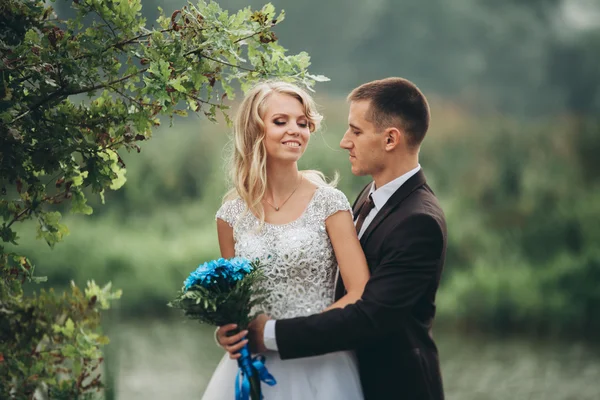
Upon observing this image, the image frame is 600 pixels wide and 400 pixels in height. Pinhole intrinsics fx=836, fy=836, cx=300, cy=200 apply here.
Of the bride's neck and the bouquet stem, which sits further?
the bride's neck

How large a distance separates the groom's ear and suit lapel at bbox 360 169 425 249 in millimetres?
147

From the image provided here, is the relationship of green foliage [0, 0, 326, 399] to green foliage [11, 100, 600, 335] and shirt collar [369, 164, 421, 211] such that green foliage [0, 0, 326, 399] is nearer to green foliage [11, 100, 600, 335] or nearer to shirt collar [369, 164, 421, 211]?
shirt collar [369, 164, 421, 211]

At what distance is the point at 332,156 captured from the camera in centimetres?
1387

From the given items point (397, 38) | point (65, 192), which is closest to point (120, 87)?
point (65, 192)

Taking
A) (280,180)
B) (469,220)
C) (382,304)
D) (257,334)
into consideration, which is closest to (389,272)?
(382,304)

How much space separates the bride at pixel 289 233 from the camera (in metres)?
3.21

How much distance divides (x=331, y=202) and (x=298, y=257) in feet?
0.84

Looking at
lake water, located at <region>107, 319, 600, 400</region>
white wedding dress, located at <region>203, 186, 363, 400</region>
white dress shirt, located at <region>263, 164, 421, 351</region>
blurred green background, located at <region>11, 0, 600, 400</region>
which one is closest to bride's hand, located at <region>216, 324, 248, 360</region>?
white wedding dress, located at <region>203, 186, 363, 400</region>

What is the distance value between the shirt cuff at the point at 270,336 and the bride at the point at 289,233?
17cm

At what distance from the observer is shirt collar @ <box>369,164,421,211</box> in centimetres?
328

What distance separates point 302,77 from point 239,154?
19.2 inches

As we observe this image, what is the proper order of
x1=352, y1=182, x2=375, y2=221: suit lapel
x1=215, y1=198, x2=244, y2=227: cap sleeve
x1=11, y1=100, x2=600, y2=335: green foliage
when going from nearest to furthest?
x1=215, y1=198, x2=244, y2=227: cap sleeve < x1=352, y1=182, x2=375, y2=221: suit lapel < x1=11, y1=100, x2=600, y2=335: green foliage

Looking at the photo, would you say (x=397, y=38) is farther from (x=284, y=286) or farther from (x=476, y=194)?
(x=284, y=286)

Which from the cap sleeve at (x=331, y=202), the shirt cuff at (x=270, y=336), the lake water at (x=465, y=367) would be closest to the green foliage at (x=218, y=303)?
the shirt cuff at (x=270, y=336)
